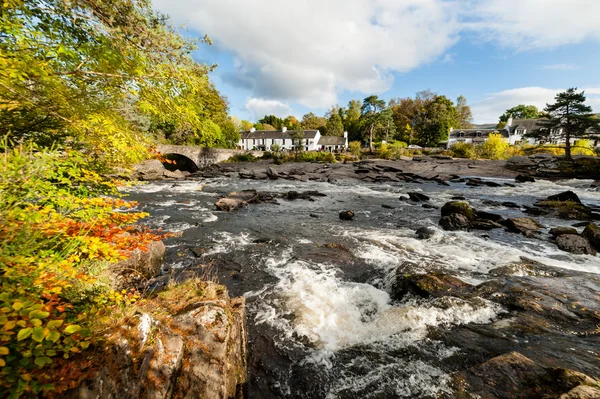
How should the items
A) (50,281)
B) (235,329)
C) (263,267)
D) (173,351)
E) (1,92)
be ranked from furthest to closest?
1. (263,267)
2. (235,329)
3. (1,92)
4. (173,351)
5. (50,281)

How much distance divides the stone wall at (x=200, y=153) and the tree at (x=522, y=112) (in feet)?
358

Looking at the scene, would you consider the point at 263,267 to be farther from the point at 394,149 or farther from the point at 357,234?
the point at 394,149

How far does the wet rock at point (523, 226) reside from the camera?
11570 millimetres

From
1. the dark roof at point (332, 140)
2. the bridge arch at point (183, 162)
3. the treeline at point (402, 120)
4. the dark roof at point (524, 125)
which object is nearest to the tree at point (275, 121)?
the treeline at point (402, 120)

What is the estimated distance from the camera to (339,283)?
24.2 ft

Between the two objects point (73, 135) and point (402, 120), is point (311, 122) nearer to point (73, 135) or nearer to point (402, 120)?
point (402, 120)

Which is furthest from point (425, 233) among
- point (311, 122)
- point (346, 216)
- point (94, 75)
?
point (311, 122)

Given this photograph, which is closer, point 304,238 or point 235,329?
point 235,329

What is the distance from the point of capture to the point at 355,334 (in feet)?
17.5

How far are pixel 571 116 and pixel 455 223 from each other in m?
33.8

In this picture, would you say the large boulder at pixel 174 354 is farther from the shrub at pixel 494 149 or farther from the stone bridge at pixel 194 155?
the shrub at pixel 494 149

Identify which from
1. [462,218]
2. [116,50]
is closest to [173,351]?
[116,50]

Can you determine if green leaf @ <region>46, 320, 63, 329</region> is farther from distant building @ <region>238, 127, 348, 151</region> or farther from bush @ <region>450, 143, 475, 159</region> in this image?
distant building @ <region>238, 127, 348, 151</region>

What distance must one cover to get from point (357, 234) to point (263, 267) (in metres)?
5.60
